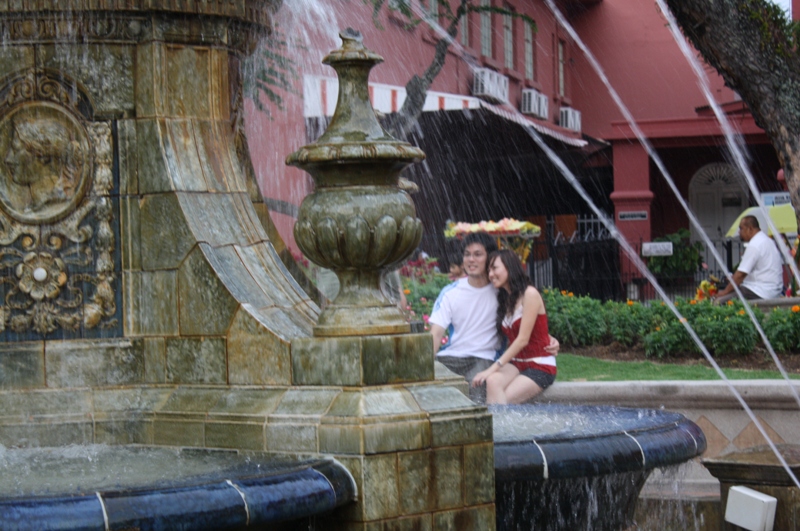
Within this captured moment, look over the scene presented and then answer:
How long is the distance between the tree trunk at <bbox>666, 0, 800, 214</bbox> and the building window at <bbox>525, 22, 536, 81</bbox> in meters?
24.0

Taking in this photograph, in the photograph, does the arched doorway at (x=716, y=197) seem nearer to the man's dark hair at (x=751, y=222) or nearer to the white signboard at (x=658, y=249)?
the white signboard at (x=658, y=249)

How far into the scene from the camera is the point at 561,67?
3934 cm

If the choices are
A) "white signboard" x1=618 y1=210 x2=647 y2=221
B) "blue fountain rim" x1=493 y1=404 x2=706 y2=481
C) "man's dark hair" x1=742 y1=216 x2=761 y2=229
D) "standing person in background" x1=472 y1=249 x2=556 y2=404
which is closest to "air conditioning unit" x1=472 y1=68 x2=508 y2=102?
"white signboard" x1=618 y1=210 x2=647 y2=221

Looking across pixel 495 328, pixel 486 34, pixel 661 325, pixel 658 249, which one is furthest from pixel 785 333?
pixel 486 34

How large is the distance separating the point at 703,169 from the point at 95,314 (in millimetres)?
32096

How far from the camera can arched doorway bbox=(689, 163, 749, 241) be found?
35031 millimetres

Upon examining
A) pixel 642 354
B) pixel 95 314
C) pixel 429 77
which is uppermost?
pixel 429 77

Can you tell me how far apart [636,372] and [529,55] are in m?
25.6

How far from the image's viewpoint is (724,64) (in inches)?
427

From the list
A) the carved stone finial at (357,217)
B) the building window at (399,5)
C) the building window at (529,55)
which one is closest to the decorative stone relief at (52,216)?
the carved stone finial at (357,217)

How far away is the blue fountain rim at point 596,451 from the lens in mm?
4535

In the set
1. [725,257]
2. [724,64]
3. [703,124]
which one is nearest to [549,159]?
[725,257]

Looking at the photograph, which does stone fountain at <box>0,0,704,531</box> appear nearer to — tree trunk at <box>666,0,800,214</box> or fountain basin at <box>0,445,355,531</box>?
fountain basin at <box>0,445,355,531</box>

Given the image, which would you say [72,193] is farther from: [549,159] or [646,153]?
[646,153]
